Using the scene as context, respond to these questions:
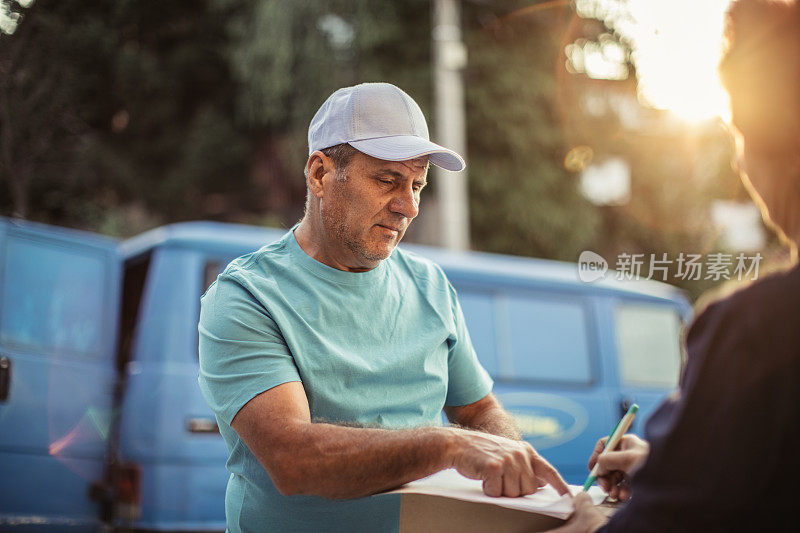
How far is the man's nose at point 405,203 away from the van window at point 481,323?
4.00 m

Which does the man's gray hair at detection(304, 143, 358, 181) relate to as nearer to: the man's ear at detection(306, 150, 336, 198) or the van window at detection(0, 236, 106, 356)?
the man's ear at detection(306, 150, 336, 198)

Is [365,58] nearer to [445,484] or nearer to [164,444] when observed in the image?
[164,444]

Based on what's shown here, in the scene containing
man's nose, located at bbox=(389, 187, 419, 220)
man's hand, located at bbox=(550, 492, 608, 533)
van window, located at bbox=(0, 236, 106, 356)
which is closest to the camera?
man's hand, located at bbox=(550, 492, 608, 533)

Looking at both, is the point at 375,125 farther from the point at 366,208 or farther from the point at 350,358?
the point at 350,358

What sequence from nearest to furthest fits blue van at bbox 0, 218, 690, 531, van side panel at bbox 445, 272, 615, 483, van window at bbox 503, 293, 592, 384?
blue van at bbox 0, 218, 690, 531
van side panel at bbox 445, 272, 615, 483
van window at bbox 503, 293, 592, 384

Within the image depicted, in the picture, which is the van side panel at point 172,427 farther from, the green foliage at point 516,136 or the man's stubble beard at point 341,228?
the green foliage at point 516,136

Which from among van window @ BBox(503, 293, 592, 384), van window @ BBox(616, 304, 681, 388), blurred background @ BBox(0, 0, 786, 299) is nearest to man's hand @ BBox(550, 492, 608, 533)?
van window @ BBox(503, 293, 592, 384)

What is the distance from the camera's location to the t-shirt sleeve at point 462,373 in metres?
1.96

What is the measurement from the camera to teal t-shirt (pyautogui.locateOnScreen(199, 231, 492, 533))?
1549mm

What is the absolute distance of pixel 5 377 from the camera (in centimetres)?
456

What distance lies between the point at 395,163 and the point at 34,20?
372cm

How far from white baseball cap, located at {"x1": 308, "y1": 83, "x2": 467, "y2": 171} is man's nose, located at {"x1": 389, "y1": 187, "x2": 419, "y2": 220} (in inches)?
4.6

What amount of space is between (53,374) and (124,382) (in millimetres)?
585

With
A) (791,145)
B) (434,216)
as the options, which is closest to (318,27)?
(434,216)
